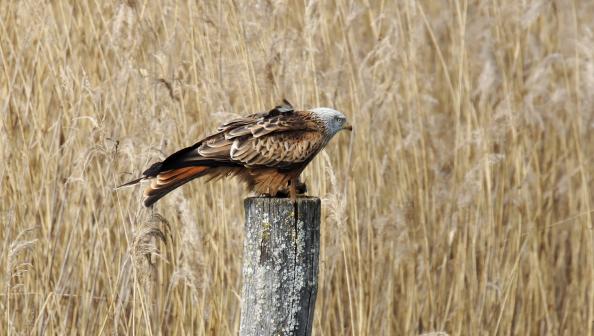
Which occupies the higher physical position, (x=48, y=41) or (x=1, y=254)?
(x=48, y=41)

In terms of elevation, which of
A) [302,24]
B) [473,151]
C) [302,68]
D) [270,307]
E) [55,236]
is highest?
[302,24]

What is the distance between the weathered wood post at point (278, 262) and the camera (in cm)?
280

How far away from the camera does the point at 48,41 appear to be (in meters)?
3.91

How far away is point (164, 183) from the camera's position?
9.68 feet

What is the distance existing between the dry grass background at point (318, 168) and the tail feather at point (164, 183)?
0.34m

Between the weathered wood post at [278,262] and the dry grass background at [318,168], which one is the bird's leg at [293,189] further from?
the dry grass background at [318,168]

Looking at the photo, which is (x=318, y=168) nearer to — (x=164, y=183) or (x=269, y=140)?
(x=269, y=140)

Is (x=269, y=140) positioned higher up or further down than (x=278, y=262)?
higher up

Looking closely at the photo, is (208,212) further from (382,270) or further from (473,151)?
(473,151)

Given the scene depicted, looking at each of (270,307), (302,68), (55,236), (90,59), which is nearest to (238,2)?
(302,68)

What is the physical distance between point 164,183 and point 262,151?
1.33 feet

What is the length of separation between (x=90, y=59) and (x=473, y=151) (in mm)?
1918

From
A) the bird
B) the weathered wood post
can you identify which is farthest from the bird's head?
the weathered wood post

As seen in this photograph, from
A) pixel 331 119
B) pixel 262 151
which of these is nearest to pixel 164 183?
pixel 262 151
